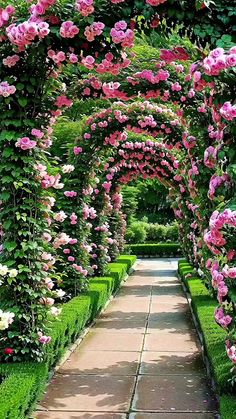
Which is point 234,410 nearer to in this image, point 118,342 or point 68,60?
point 68,60

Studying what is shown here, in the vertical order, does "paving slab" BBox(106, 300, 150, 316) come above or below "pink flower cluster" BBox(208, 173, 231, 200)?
below

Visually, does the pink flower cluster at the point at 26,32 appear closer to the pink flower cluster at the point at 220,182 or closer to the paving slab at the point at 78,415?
the pink flower cluster at the point at 220,182

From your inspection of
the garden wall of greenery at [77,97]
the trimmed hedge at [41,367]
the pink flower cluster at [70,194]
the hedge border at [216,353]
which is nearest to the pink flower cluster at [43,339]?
the garden wall of greenery at [77,97]

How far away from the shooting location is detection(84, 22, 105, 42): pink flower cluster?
4051 mm

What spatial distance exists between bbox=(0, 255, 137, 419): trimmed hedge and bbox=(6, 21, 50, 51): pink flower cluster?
2.39m

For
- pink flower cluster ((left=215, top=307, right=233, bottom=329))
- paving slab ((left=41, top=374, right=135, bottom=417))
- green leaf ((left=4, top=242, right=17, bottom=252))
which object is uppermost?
green leaf ((left=4, top=242, right=17, bottom=252))

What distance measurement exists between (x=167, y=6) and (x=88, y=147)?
5.06 metres

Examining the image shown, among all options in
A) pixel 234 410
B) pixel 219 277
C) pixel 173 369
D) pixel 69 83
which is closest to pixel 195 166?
pixel 69 83

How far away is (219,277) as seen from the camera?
374 cm

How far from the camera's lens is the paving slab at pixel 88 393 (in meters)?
4.43

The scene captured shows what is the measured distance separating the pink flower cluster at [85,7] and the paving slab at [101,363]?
10.7ft

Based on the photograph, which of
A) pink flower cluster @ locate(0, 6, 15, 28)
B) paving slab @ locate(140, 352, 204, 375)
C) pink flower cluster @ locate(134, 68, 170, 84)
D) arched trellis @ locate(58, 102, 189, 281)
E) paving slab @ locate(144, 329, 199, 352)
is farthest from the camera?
arched trellis @ locate(58, 102, 189, 281)

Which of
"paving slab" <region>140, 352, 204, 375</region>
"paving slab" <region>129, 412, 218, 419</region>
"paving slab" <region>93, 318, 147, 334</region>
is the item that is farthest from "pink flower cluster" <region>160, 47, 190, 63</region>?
"paving slab" <region>93, 318, 147, 334</region>

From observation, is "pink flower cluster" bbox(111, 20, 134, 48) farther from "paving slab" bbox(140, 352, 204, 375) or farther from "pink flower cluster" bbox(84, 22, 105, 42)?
"paving slab" bbox(140, 352, 204, 375)
